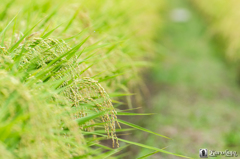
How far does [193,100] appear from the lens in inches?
116

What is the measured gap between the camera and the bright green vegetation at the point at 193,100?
218cm

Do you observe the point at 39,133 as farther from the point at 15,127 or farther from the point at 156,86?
the point at 156,86

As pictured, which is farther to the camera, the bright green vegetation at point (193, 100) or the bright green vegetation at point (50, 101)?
the bright green vegetation at point (193, 100)

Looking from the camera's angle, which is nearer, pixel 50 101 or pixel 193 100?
pixel 50 101

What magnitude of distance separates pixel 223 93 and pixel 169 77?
0.74 metres

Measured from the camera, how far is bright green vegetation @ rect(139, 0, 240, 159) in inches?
85.9

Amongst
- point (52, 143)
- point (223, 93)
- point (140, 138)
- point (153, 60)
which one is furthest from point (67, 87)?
point (153, 60)

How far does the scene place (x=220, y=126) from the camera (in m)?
2.46

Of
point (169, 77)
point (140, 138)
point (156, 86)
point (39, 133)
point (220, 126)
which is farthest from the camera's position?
point (169, 77)

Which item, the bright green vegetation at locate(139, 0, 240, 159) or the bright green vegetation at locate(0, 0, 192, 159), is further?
the bright green vegetation at locate(139, 0, 240, 159)

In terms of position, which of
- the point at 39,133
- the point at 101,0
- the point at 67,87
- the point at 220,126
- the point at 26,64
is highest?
the point at 101,0

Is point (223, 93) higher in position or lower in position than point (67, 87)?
lower

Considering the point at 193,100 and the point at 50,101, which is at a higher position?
the point at 50,101

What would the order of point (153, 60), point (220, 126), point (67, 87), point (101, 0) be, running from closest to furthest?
point (67, 87), point (220, 126), point (101, 0), point (153, 60)
